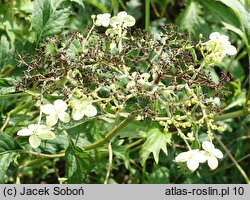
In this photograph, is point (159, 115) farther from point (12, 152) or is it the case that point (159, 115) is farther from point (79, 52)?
point (12, 152)

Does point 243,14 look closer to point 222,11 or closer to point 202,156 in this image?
point 222,11

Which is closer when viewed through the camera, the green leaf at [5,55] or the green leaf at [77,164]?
the green leaf at [77,164]

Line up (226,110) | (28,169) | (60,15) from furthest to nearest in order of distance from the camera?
(226,110)
(28,169)
(60,15)

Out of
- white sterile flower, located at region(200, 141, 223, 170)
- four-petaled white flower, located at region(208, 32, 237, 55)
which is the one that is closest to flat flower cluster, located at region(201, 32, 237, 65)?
four-petaled white flower, located at region(208, 32, 237, 55)

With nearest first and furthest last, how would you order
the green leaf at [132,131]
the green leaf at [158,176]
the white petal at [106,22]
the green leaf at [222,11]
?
the white petal at [106,22] < the green leaf at [132,131] < the green leaf at [222,11] < the green leaf at [158,176]

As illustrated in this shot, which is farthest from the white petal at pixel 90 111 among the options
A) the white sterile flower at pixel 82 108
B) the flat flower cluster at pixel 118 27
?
the flat flower cluster at pixel 118 27

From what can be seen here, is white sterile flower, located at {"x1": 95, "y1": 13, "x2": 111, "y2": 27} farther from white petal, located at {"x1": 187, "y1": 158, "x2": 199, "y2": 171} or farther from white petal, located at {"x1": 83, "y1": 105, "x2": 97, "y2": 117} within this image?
white petal, located at {"x1": 187, "y1": 158, "x2": 199, "y2": 171}

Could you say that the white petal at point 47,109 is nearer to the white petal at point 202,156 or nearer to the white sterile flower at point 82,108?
the white sterile flower at point 82,108

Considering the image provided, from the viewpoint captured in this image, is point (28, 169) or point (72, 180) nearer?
point (72, 180)

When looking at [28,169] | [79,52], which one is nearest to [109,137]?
[79,52]

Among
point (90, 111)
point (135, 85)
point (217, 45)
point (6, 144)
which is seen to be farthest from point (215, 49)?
point (6, 144)
